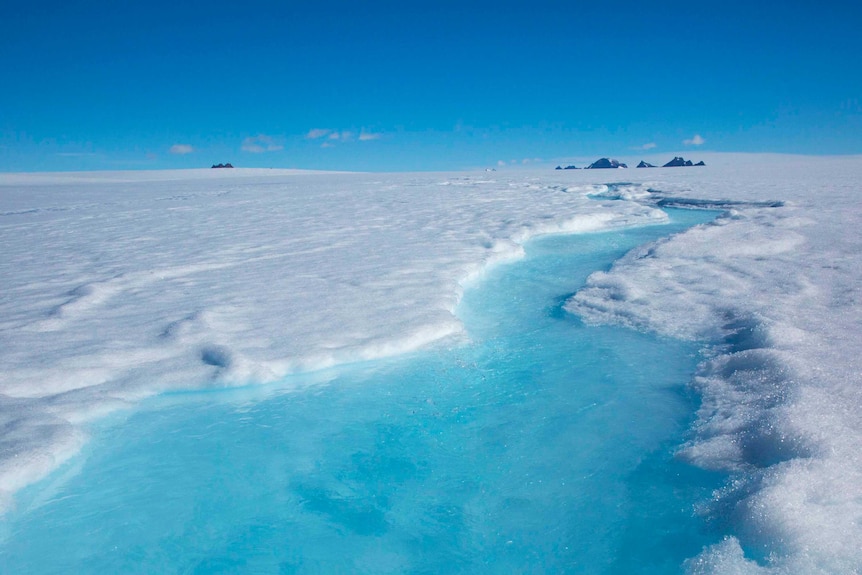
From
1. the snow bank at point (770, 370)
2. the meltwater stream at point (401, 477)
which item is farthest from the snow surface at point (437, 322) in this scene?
the meltwater stream at point (401, 477)

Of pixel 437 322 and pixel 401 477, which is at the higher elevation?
pixel 437 322

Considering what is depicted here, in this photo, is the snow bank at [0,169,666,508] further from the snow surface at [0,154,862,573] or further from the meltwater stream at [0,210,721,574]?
the meltwater stream at [0,210,721,574]

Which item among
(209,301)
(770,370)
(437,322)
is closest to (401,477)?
(437,322)

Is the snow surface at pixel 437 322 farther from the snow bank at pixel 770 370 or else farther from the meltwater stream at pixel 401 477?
the meltwater stream at pixel 401 477

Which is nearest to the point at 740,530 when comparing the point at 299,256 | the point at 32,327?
the point at 32,327

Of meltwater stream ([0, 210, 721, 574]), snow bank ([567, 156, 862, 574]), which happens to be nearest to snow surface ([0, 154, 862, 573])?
snow bank ([567, 156, 862, 574])

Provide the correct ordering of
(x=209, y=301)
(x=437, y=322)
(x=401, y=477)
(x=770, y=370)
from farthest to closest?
(x=209, y=301) < (x=437, y=322) < (x=770, y=370) < (x=401, y=477)

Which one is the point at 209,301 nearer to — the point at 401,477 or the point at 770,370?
the point at 401,477

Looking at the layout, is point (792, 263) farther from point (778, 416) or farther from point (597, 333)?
point (778, 416)
